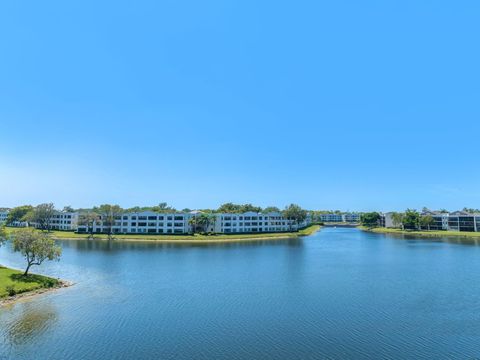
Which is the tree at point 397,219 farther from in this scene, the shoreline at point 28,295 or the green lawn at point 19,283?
the green lawn at point 19,283

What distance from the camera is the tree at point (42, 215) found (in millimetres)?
135125

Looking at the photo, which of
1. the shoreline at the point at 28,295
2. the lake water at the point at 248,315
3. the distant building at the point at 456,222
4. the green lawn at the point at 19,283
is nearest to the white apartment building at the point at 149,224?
the lake water at the point at 248,315

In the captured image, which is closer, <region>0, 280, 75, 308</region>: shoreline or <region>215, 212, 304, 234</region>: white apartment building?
<region>0, 280, 75, 308</region>: shoreline

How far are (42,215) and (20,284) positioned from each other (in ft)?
362

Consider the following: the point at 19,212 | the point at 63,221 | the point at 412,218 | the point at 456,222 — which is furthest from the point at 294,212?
the point at 19,212

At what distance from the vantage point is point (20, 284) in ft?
131

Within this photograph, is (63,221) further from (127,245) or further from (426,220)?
(426,220)

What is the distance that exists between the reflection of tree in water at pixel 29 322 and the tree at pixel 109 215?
91.0 metres

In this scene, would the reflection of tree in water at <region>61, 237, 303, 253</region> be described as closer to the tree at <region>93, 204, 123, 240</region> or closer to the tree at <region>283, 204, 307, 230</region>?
the tree at <region>93, 204, 123, 240</region>

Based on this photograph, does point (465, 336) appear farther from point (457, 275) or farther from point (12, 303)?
point (12, 303)

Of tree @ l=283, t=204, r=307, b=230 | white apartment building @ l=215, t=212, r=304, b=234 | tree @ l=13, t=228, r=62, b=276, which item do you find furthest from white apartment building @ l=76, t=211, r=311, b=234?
tree @ l=13, t=228, r=62, b=276

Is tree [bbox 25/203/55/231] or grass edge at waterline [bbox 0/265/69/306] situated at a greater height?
tree [bbox 25/203/55/231]

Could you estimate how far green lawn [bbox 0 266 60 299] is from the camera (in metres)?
37.3

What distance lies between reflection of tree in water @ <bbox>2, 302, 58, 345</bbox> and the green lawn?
4.66 metres
